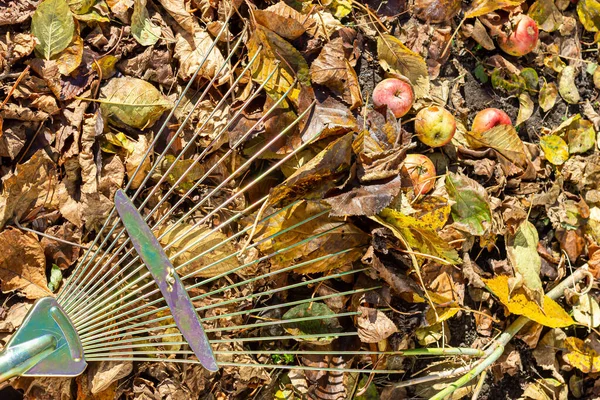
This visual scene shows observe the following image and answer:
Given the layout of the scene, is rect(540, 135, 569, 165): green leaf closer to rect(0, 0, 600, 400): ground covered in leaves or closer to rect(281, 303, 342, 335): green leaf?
rect(0, 0, 600, 400): ground covered in leaves

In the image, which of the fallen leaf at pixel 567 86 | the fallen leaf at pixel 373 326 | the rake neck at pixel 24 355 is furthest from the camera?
the fallen leaf at pixel 567 86

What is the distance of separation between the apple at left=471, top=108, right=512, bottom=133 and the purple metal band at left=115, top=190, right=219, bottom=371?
0.85 metres

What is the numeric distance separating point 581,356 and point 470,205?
0.56 meters

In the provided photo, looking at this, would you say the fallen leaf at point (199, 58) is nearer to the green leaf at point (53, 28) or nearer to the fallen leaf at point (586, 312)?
Result: the green leaf at point (53, 28)

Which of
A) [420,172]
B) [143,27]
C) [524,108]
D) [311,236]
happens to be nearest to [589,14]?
[524,108]

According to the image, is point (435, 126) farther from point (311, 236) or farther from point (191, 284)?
point (191, 284)

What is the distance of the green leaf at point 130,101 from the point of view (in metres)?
1.24

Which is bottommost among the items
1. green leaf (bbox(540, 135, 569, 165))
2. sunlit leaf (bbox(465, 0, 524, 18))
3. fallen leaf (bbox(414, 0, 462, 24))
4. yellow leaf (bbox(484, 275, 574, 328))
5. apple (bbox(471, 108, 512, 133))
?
yellow leaf (bbox(484, 275, 574, 328))

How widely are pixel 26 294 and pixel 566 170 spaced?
136 centimetres

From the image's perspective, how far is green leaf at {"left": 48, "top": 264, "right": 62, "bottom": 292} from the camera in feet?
3.92

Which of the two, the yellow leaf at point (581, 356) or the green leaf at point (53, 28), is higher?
the green leaf at point (53, 28)

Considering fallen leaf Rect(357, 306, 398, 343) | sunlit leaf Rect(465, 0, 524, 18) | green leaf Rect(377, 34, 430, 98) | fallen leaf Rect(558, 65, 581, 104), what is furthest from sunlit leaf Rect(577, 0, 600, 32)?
fallen leaf Rect(357, 306, 398, 343)

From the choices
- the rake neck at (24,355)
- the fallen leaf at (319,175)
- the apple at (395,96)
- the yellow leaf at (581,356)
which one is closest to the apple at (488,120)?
the apple at (395,96)

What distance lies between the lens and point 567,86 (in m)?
1.71
